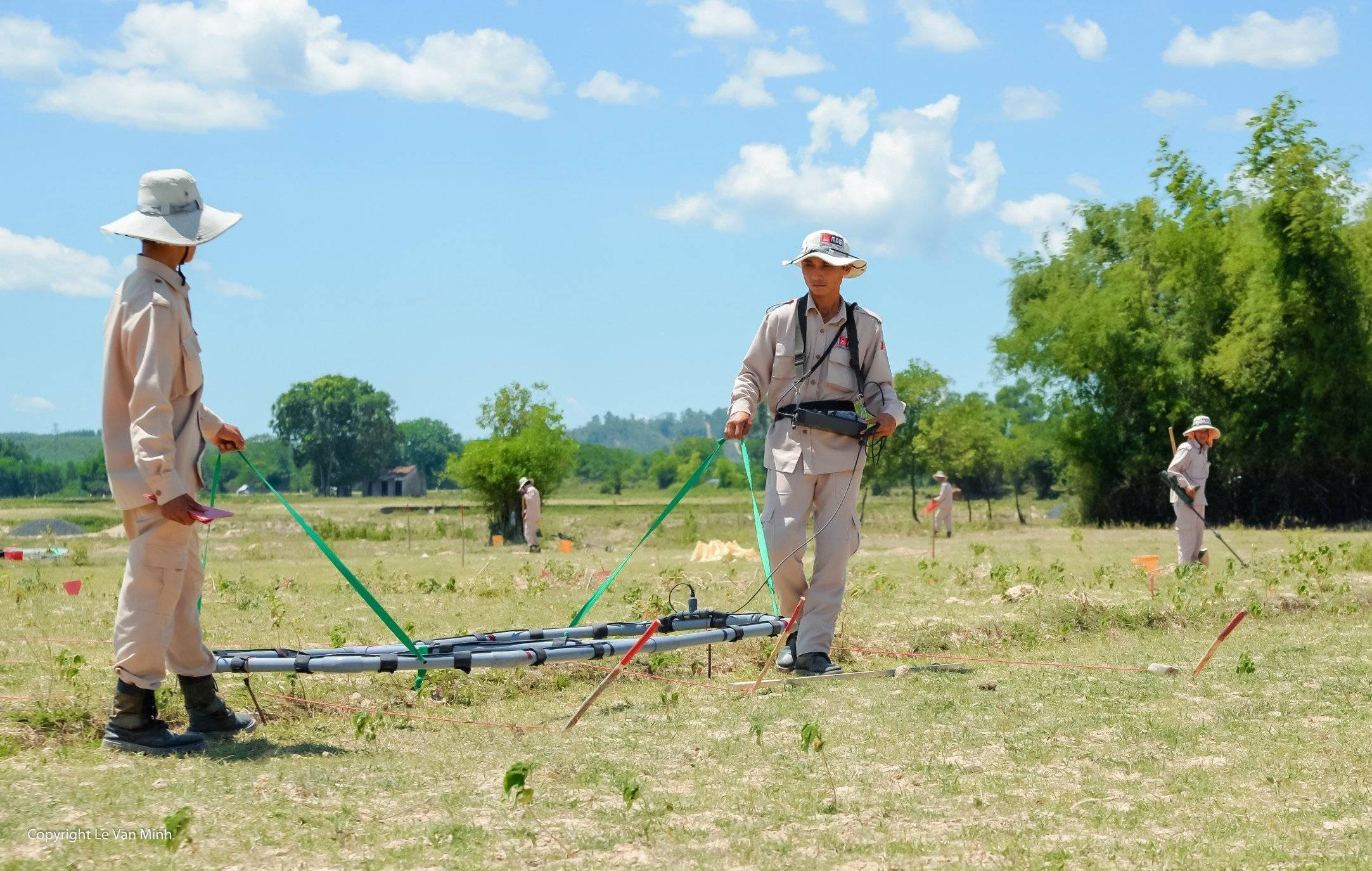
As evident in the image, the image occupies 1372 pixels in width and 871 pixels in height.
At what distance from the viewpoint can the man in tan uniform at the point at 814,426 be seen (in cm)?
753

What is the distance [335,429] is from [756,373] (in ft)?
423

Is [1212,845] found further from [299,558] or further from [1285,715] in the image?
[299,558]

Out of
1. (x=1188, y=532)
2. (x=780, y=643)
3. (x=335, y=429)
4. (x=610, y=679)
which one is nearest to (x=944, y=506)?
(x=1188, y=532)

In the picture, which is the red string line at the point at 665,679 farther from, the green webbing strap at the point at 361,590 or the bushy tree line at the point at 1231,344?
the bushy tree line at the point at 1231,344

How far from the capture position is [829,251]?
752 cm

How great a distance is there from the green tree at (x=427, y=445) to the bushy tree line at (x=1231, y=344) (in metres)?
123

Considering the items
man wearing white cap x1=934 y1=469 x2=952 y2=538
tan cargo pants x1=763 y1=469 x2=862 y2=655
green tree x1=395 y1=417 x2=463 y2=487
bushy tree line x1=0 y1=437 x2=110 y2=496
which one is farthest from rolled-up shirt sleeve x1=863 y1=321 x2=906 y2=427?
green tree x1=395 y1=417 x2=463 y2=487

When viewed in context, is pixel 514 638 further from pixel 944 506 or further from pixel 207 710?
pixel 944 506

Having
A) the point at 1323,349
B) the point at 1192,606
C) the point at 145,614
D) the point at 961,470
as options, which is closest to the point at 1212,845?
the point at 145,614

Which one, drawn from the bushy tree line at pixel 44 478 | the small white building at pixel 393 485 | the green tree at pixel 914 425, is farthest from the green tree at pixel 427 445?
the green tree at pixel 914 425

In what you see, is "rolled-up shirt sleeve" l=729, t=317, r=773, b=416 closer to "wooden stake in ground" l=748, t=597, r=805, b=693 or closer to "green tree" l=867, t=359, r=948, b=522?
"wooden stake in ground" l=748, t=597, r=805, b=693

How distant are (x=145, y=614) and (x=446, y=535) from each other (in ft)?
116

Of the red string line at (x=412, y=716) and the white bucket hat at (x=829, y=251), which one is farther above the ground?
the white bucket hat at (x=829, y=251)

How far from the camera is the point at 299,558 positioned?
24.5 meters
